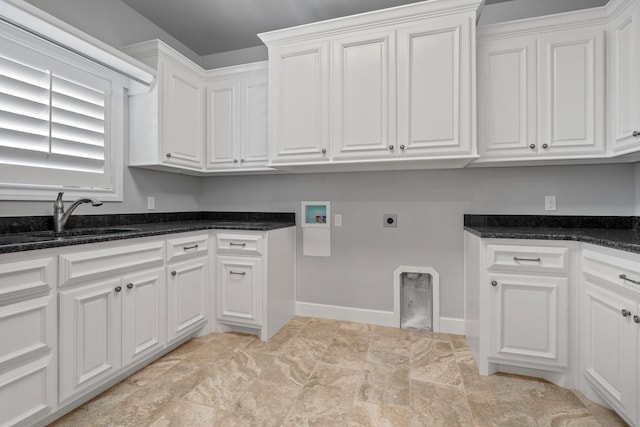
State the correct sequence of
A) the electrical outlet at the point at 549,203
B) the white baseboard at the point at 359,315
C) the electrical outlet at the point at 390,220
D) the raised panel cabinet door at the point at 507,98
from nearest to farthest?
the raised panel cabinet door at the point at 507,98 → the electrical outlet at the point at 549,203 → the white baseboard at the point at 359,315 → the electrical outlet at the point at 390,220

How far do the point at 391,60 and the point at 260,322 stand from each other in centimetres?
219

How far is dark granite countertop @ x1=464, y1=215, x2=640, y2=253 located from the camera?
5.82 feet

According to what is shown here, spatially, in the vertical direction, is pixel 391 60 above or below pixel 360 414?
above

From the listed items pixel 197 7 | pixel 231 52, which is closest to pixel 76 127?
pixel 197 7

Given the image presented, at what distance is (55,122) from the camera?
1.97m

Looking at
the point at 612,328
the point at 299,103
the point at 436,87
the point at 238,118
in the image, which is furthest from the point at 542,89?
the point at 238,118

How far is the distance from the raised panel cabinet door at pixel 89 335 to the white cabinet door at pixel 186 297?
0.40 metres

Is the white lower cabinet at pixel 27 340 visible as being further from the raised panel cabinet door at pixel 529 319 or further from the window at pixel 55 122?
the raised panel cabinet door at pixel 529 319

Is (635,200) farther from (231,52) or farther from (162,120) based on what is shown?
(231,52)

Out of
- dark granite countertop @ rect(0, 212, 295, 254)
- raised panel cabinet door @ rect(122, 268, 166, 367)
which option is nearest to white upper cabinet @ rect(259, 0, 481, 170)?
dark granite countertop @ rect(0, 212, 295, 254)

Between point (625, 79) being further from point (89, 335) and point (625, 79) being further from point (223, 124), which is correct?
point (89, 335)

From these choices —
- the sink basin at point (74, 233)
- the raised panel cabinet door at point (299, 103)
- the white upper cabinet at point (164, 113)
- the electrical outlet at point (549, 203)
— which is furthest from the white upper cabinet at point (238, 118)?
the electrical outlet at point (549, 203)

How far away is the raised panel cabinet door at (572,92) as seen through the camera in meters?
1.95

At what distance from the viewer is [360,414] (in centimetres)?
156
